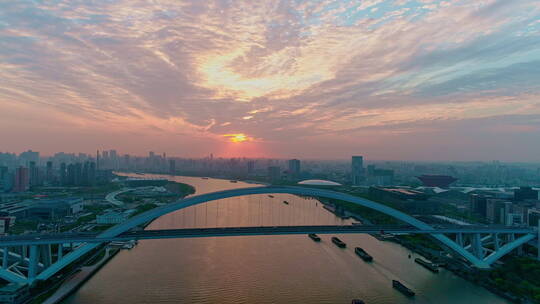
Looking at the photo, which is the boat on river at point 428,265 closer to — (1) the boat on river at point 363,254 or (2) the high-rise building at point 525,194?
(1) the boat on river at point 363,254

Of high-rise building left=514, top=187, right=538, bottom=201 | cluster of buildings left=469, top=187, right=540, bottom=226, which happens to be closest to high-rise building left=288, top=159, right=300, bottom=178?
cluster of buildings left=469, top=187, right=540, bottom=226

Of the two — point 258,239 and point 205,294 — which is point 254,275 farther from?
point 258,239

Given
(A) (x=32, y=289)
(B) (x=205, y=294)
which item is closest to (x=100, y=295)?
(A) (x=32, y=289)

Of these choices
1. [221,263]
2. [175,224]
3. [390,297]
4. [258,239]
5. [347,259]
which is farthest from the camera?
[175,224]

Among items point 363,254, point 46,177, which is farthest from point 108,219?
point 46,177

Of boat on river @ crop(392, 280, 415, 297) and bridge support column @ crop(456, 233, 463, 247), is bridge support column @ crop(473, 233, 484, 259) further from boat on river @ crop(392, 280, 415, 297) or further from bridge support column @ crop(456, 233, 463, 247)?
boat on river @ crop(392, 280, 415, 297)

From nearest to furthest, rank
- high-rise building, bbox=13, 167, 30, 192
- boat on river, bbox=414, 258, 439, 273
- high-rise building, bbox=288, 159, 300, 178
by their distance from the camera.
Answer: boat on river, bbox=414, 258, 439, 273 < high-rise building, bbox=13, 167, 30, 192 < high-rise building, bbox=288, 159, 300, 178

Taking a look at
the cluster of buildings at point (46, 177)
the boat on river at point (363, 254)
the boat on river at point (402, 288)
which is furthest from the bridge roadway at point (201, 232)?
the cluster of buildings at point (46, 177)

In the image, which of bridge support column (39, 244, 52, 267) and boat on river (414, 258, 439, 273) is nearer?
bridge support column (39, 244, 52, 267)

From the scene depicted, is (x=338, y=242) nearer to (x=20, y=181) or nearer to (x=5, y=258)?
(x=5, y=258)
